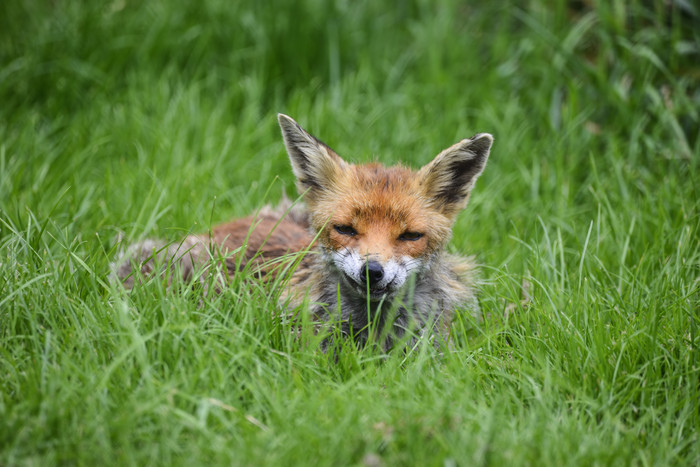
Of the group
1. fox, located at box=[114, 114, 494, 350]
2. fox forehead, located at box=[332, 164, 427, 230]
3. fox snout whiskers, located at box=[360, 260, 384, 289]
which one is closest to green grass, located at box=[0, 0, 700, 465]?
fox, located at box=[114, 114, 494, 350]

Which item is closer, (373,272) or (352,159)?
(373,272)

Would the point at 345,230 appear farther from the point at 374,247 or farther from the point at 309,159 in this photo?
the point at 309,159

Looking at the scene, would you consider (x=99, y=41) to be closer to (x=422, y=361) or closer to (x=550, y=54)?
(x=550, y=54)

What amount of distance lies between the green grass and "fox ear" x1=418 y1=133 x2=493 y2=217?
59 centimetres

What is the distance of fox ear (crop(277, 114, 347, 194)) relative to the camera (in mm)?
4707

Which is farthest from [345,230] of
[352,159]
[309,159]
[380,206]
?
[352,159]

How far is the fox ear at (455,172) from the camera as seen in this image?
15.3 ft

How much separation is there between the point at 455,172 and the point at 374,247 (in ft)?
3.23

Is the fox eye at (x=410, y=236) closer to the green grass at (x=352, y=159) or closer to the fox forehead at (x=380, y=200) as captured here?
the fox forehead at (x=380, y=200)

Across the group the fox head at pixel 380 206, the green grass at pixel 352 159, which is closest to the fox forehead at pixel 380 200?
the fox head at pixel 380 206

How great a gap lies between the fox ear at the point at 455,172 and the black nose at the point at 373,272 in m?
0.84

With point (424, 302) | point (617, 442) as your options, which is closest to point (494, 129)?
point (424, 302)

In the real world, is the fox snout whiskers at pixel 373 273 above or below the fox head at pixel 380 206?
below

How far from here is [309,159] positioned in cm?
481
